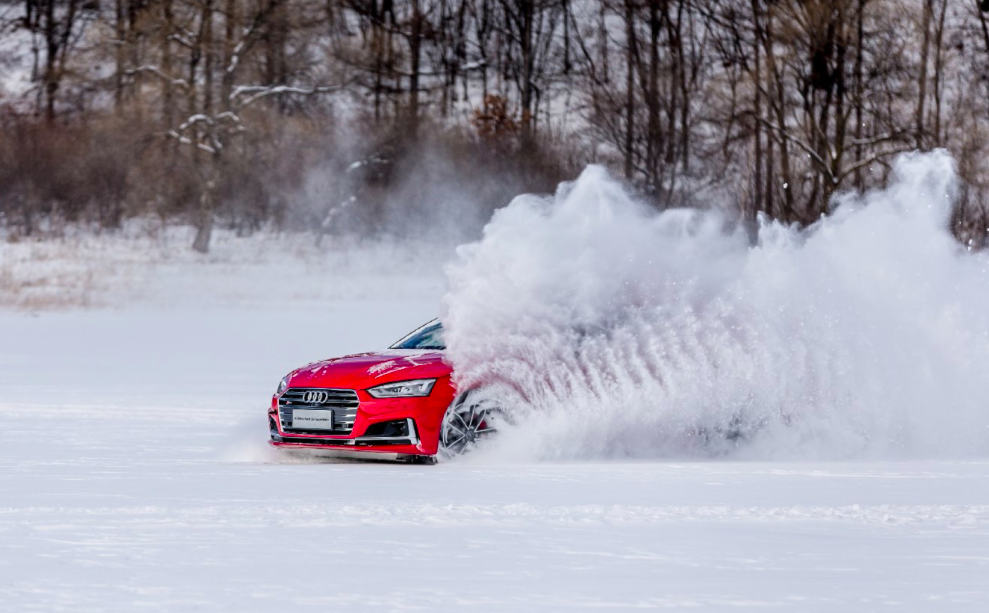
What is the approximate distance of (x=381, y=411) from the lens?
1131 centimetres

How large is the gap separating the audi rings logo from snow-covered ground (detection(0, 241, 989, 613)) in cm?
49

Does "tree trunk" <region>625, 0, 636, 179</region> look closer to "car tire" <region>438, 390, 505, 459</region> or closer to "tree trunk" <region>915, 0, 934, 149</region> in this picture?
"tree trunk" <region>915, 0, 934, 149</region>

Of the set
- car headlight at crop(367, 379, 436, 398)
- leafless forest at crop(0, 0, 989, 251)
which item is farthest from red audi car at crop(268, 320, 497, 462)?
leafless forest at crop(0, 0, 989, 251)

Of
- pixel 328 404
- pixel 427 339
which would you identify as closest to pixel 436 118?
pixel 427 339

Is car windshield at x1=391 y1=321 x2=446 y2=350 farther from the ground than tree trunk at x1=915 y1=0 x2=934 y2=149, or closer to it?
closer to it

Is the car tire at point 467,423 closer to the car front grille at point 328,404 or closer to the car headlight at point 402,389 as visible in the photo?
the car headlight at point 402,389

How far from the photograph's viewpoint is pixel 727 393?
12.7 meters

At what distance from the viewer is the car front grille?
11.4m

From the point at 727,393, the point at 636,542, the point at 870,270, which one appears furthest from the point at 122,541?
the point at 870,270

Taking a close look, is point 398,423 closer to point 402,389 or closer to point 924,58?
point 402,389

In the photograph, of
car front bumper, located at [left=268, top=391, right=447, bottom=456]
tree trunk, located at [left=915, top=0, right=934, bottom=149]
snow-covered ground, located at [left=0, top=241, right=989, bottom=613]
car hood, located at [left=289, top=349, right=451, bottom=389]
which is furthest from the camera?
tree trunk, located at [left=915, top=0, right=934, bottom=149]

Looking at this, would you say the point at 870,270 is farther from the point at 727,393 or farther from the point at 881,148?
the point at 881,148

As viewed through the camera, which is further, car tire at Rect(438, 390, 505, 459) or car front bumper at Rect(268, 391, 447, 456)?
car tire at Rect(438, 390, 505, 459)

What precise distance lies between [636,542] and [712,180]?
3418 centimetres
